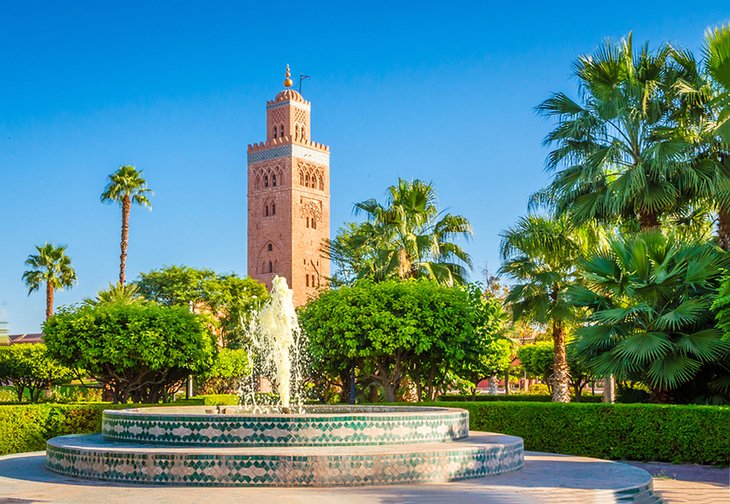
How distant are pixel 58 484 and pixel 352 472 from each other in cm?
299

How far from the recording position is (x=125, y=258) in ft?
125

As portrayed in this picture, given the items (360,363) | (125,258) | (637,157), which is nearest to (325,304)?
(360,363)

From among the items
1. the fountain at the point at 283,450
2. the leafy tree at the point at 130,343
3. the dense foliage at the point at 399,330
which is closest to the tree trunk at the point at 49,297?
the leafy tree at the point at 130,343

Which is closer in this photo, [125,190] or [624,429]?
[624,429]

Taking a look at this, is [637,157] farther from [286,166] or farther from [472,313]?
[286,166]

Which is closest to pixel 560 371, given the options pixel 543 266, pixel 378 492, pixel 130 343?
pixel 543 266

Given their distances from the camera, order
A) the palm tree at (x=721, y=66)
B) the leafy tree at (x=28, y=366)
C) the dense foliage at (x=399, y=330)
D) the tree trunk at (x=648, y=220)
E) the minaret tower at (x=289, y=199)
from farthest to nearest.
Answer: the minaret tower at (x=289, y=199), the leafy tree at (x=28, y=366), the dense foliage at (x=399, y=330), the tree trunk at (x=648, y=220), the palm tree at (x=721, y=66)

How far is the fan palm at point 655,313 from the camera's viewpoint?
44.4 ft

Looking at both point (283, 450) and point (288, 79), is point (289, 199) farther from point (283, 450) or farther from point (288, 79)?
point (283, 450)

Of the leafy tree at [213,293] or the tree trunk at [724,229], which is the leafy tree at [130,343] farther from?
the leafy tree at [213,293]

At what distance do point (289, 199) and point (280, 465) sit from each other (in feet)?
204

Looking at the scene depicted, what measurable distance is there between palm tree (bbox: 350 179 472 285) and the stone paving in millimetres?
13667

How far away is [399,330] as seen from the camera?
750 inches

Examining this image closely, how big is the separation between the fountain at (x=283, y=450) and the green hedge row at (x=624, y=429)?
3395 millimetres
